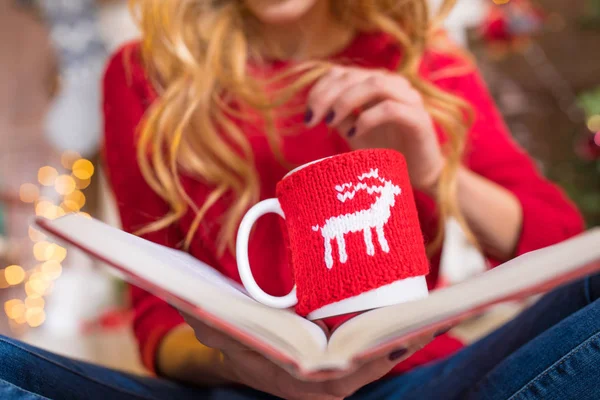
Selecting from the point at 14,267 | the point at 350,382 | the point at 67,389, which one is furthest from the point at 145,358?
the point at 14,267

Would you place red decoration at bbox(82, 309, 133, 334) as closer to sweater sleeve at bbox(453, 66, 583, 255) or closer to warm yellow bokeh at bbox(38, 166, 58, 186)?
warm yellow bokeh at bbox(38, 166, 58, 186)

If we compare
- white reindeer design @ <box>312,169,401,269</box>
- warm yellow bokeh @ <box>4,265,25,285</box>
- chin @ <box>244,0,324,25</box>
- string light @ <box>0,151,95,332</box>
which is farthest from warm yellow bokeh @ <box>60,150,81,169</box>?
white reindeer design @ <box>312,169,401,269</box>

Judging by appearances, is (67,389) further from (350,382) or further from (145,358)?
(350,382)

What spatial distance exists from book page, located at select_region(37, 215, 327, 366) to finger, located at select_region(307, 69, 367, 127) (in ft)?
0.71

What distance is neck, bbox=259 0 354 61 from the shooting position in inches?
26.7

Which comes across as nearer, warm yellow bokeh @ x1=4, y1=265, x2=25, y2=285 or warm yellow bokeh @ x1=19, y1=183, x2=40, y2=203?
warm yellow bokeh @ x1=4, y1=265, x2=25, y2=285

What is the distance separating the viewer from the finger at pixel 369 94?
Result: 464 millimetres

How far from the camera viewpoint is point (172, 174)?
656 millimetres

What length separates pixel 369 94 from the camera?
465 mm

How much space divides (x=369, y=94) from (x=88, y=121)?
4.95ft

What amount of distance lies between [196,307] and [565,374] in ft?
1.10

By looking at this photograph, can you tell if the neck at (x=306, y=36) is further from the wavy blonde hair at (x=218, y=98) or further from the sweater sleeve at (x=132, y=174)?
the sweater sleeve at (x=132, y=174)

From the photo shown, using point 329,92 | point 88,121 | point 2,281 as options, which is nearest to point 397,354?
point 329,92

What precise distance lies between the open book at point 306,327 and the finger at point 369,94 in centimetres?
21
